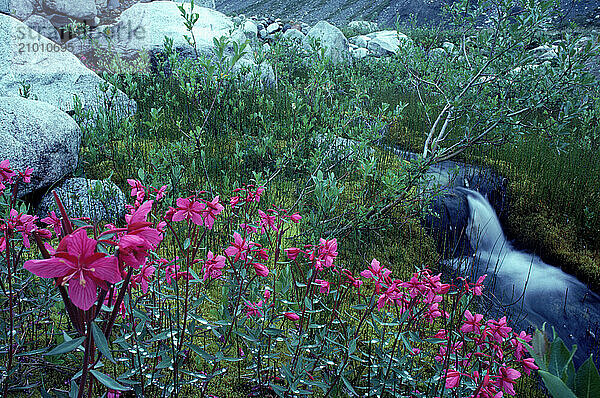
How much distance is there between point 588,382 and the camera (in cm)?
94

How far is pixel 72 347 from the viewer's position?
910 mm

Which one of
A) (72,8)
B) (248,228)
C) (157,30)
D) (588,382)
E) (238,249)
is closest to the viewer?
(588,382)

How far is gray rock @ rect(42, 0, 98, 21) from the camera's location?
38.5ft

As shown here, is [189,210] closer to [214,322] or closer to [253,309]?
[214,322]

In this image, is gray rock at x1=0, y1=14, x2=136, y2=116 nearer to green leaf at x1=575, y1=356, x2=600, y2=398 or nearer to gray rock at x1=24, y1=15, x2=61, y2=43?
gray rock at x1=24, y1=15, x2=61, y2=43

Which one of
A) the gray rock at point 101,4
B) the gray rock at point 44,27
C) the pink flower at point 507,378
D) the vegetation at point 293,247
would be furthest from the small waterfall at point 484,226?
the gray rock at point 101,4

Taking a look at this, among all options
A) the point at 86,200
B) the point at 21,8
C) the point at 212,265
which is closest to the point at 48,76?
the point at 86,200

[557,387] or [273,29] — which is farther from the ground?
[273,29]

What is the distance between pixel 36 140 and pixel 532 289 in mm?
5103

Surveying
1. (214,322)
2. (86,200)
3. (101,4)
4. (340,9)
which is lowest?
(86,200)

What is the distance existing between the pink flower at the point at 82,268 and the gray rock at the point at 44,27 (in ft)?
42.7

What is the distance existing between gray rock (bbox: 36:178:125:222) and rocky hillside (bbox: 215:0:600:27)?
49.4 m

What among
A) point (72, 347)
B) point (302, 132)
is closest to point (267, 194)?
point (302, 132)

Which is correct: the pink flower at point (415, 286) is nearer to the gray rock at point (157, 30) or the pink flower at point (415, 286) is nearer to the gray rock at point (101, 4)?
the gray rock at point (157, 30)
